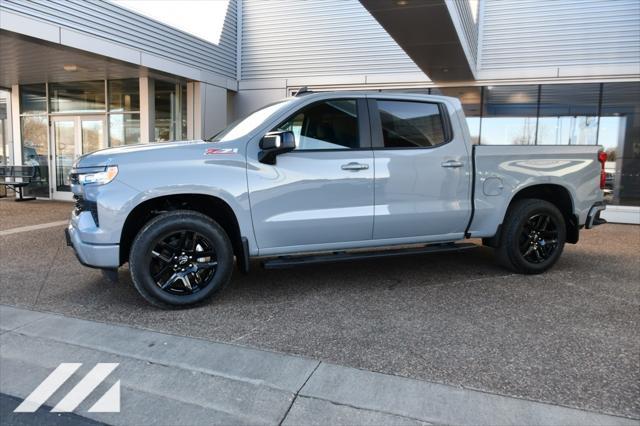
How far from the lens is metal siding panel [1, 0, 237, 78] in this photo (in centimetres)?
837

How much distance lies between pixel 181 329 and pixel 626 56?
36.2ft

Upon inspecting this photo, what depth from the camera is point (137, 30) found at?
10117 mm

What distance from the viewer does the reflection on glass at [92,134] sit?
1326cm

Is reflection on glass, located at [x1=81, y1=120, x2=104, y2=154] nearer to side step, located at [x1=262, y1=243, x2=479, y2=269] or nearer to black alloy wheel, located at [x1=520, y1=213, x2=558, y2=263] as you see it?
side step, located at [x1=262, y1=243, x2=479, y2=269]

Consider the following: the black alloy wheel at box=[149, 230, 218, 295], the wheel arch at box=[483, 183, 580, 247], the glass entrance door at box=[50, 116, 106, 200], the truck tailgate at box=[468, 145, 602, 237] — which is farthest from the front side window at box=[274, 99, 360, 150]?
the glass entrance door at box=[50, 116, 106, 200]

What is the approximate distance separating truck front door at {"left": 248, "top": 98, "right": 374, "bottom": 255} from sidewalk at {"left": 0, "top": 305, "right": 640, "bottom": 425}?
1.35 meters

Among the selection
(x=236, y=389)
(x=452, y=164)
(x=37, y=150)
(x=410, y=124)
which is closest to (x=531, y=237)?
(x=452, y=164)

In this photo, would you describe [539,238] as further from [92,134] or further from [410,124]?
[92,134]

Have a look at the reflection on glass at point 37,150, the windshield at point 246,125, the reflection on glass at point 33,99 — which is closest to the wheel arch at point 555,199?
the windshield at point 246,125

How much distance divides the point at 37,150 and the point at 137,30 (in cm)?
623

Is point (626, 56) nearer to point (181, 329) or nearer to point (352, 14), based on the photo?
point (352, 14)

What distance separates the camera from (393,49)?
12.3 meters

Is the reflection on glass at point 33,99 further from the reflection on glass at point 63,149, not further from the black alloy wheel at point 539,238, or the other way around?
the black alloy wheel at point 539,238

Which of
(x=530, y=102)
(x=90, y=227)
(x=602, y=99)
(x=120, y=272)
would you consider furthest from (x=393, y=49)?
(x=90, y=227)
